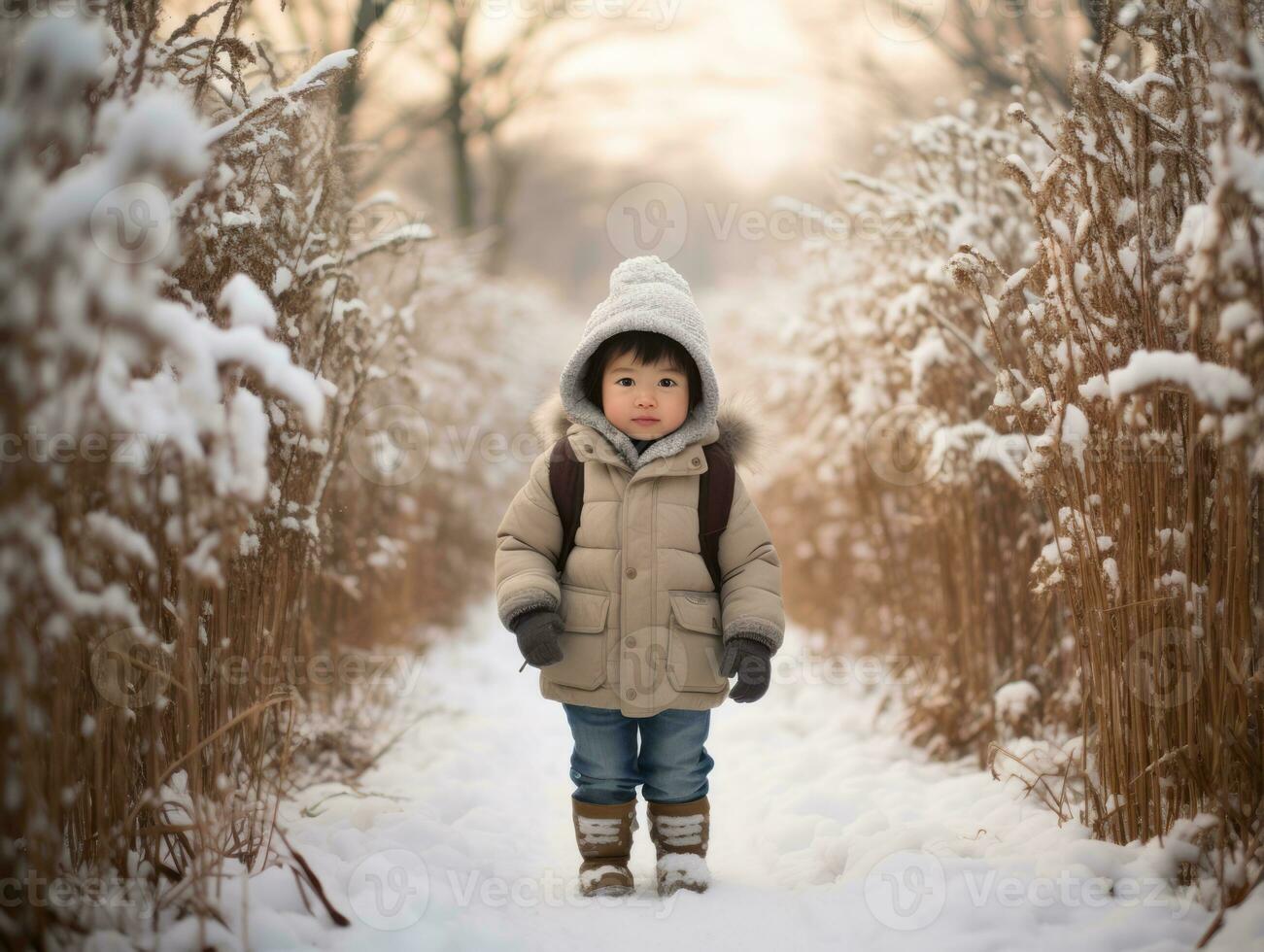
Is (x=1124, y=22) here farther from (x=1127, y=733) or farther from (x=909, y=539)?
(x=909, y=539)

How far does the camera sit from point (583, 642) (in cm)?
204

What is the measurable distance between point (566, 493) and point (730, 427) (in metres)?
0.45

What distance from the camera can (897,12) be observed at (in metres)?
7.72

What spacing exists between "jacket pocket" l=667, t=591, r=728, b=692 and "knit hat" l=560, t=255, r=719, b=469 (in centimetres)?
34

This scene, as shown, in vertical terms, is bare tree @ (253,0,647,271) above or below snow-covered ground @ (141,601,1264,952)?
above

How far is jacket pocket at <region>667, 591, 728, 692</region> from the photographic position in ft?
6.64

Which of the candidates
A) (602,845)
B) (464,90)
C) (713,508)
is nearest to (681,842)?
(602,845)

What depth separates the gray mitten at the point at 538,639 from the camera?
6.37ft

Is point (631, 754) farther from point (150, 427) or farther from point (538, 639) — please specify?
point (150, 427)

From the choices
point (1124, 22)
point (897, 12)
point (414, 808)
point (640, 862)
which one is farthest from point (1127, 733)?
point (897, 12)

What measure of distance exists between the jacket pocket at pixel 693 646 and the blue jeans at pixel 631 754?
0.35 ft

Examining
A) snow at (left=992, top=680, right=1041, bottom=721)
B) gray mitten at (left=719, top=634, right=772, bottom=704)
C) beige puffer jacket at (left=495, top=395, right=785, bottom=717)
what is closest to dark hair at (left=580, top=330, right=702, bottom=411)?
beige puffer jacket at (left=495, top=395, right=785, bottom=717)

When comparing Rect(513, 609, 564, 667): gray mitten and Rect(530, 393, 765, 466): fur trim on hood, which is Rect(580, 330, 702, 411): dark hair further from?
Rect(513, 609, 564, 667): gray mitten

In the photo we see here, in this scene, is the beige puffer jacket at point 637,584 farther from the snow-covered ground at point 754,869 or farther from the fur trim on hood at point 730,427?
the snow-covered ground at point 754,869
